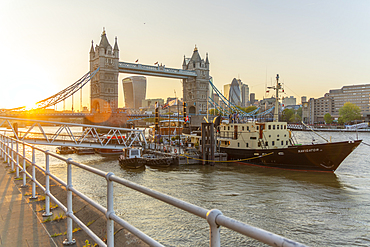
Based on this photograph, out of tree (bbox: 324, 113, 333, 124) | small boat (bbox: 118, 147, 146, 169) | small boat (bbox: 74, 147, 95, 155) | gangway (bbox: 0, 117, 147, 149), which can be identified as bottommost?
small boat (bbox: 74, 147, 95, 155)

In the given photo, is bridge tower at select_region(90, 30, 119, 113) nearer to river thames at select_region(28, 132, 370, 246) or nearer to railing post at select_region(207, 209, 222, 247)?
river thames at select_region(28, 132, 370, 246)

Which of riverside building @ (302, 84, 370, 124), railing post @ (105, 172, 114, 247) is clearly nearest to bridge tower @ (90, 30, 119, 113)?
railing post @ (105, 172, 114, 247)

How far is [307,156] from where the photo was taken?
23.8 metres

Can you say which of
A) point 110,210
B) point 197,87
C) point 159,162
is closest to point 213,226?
point 110,210

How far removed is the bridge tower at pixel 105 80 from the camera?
75.8 m

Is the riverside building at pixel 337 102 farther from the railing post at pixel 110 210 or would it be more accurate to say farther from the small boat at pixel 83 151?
the railing post at pixel 110 210

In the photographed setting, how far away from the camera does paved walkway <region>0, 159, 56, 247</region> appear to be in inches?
138

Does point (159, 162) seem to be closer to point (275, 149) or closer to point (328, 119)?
point (275, 149)

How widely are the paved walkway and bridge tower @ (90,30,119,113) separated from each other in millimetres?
71624

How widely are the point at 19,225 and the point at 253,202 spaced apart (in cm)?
1284

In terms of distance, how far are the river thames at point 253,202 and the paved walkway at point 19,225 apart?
6320 mm

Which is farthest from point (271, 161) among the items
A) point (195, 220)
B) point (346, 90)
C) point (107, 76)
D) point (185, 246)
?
point (346, 90)

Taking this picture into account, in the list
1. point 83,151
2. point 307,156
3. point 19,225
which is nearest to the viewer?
point 19,225

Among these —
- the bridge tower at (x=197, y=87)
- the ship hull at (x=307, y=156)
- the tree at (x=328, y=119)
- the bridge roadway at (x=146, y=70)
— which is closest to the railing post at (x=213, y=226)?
the ship hull at (x=307, y=156)
